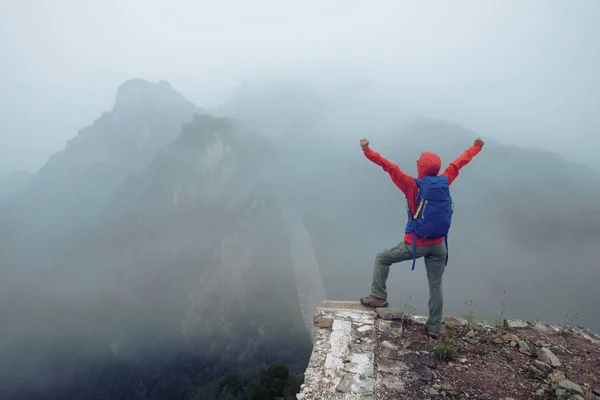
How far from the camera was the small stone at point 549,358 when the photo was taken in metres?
5.36

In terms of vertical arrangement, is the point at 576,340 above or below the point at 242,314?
above

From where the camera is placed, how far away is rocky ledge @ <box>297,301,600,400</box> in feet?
15.6

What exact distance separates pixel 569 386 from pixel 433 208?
3.27m

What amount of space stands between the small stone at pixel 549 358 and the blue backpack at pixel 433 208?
2761 millimetres

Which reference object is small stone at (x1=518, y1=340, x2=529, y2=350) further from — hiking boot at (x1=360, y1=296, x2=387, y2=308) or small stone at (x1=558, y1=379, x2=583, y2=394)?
hiking boot at (x1=360, y1=296, x2=387, y2=308)

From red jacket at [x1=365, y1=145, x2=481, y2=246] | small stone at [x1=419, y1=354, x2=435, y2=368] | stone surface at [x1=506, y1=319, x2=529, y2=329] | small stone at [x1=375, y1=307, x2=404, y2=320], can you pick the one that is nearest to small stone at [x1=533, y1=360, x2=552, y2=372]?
stone surface at [x1=506, y1=319, x2=529, y2=329]

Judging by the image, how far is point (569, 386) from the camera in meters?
4.74

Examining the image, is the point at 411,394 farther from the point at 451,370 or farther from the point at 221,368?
the point at 221,368

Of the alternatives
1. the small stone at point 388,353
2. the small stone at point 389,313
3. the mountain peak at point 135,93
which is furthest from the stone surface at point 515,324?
the mountain peak at point 135,93

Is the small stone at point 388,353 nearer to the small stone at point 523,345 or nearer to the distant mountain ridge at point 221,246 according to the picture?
the small stone at point 523,345

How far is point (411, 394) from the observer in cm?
467

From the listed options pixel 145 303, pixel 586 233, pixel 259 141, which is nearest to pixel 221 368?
pixel 145 303

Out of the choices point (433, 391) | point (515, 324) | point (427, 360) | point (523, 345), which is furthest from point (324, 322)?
point (515, 324)

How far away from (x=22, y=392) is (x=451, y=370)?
388ft
